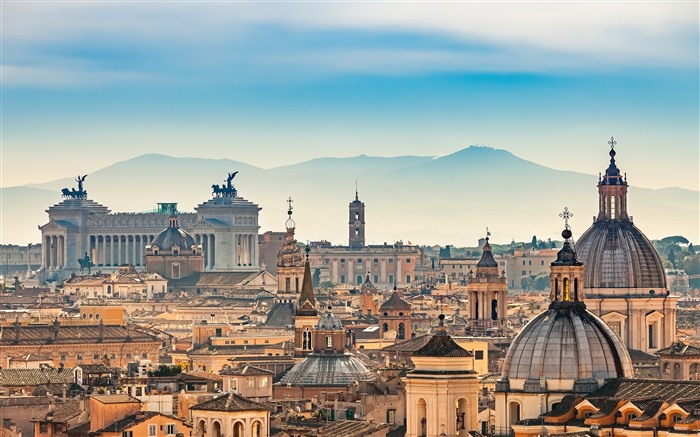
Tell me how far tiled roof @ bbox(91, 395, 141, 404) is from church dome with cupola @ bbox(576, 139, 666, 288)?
1461 inches

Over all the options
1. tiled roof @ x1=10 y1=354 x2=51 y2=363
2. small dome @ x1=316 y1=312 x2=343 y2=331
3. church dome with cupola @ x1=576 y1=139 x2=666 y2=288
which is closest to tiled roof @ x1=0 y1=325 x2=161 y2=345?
tiled roof @ x1=10 y1=354 x2=51 y2=363

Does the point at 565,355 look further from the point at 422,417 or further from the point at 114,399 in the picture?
the point at 114,399

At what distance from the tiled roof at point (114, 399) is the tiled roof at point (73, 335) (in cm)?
6117

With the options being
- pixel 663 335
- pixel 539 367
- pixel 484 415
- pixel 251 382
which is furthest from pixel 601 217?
pixel 539 367

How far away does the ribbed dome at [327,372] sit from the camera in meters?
111

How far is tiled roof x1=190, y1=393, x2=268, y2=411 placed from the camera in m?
77.2

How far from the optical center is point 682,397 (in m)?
68.9

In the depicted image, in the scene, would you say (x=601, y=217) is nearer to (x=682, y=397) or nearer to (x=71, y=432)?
(x=71, y=432)

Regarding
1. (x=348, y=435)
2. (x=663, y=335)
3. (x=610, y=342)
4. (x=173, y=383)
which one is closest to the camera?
(x=610, y=342)

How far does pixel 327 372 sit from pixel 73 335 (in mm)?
39762

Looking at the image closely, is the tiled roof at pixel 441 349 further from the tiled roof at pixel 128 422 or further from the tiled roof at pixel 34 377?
the tiled roof at pixel 34 377

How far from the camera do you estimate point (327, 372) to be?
111875 millimetres

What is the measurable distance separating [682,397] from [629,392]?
5.17 ft

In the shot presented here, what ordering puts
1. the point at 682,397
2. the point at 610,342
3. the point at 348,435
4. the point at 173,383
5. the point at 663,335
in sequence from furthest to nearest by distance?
the point at 663,335 < the point at 173,383 < the point at 348,435 < the point at 610,342 < the point at 682,397
